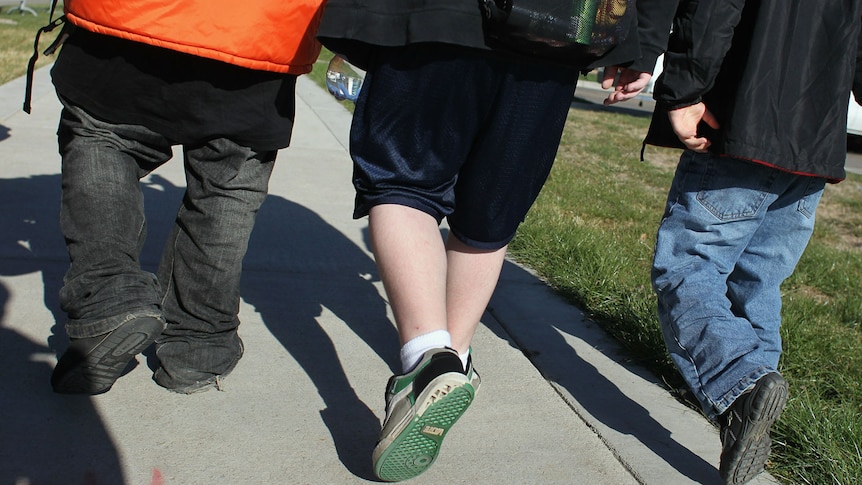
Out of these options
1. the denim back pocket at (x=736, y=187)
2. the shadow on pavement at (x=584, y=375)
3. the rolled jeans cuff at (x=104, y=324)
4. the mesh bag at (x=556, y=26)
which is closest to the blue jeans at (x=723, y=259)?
the denim back pocket at (x=736, y=187)

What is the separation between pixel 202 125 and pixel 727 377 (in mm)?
1497

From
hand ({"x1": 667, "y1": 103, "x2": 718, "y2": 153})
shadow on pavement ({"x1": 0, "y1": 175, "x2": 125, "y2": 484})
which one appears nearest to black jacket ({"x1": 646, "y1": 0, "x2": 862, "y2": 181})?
hand ({"x1": 667, "y1": 103, "x2": 718, "y2": 153})

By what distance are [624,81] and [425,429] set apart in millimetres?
971

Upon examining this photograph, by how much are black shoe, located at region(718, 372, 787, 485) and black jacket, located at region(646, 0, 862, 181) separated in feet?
1.85

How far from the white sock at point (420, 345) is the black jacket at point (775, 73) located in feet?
2.78

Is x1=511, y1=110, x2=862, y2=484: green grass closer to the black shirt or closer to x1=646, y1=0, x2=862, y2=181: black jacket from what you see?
x1=646, y1=0, x2=862, y2=181: black jacket

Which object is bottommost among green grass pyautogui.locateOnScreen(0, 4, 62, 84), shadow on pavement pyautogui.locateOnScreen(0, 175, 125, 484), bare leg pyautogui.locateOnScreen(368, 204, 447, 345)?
green grass pyautogui.locateOnScreen(0, 4, 62, 84)

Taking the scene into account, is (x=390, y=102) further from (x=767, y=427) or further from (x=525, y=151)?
(x=767, y=427)

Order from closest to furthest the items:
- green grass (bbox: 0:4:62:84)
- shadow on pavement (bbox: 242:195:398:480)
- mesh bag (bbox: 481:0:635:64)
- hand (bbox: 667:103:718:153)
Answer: mesh bag (bbox: 481:0:635:64)
hand (bbox: 667:103:718:153)
shadow on pavement (bbox: 242:195:398:480)
green grass (bbox: 0:4:62:84)

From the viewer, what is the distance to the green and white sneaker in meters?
1.94

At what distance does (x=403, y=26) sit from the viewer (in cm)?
191

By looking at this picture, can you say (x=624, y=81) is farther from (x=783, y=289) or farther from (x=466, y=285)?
(x=783, y=289)

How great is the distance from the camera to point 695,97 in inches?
89.4

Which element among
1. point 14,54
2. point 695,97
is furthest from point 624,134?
point 695,97
